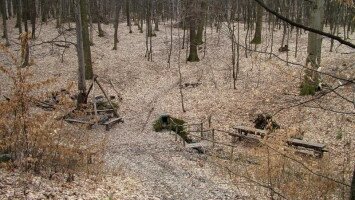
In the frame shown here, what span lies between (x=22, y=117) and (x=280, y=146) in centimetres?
617

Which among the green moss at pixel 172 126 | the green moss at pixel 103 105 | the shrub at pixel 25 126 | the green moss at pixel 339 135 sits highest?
the shrub at pixel 25 126

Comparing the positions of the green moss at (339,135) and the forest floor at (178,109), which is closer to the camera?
the forest floor at (178,109)

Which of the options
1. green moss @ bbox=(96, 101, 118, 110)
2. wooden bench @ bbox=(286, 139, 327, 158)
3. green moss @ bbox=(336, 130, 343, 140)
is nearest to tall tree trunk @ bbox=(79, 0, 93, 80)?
green moss @ bbox=(96, 101, 118, 110)

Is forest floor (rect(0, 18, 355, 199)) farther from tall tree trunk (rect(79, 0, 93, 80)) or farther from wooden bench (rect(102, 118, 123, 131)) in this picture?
tall tree trunk (rect(79, 0, 93, 80))

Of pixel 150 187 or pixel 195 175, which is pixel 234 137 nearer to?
pixel 195 175

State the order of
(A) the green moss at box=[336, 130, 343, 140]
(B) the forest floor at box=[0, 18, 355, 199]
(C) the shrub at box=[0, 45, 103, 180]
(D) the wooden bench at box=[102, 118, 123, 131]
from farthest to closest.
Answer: (D) the wooden bench at box=[102, 118, 123, 131], (A) the green moss at box=[336, 130, 343, 140], (B) the forest floor at box=[0, 18, 355, 199], (C) the shrub at box=[0, 45, 103, 180]

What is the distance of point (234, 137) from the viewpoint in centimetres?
1611

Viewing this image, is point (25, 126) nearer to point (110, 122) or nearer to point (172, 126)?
point (110, 122)

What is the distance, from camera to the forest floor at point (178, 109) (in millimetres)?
10328

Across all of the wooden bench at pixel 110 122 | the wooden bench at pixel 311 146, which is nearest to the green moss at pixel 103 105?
the wooden bench at pixel 110 122

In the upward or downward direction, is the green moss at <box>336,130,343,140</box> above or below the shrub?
below

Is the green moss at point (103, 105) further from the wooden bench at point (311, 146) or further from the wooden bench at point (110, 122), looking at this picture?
the wooden bench at point (311, 146)

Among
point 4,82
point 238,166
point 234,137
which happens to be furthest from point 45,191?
point 4,82

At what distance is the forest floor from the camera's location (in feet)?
33.9
